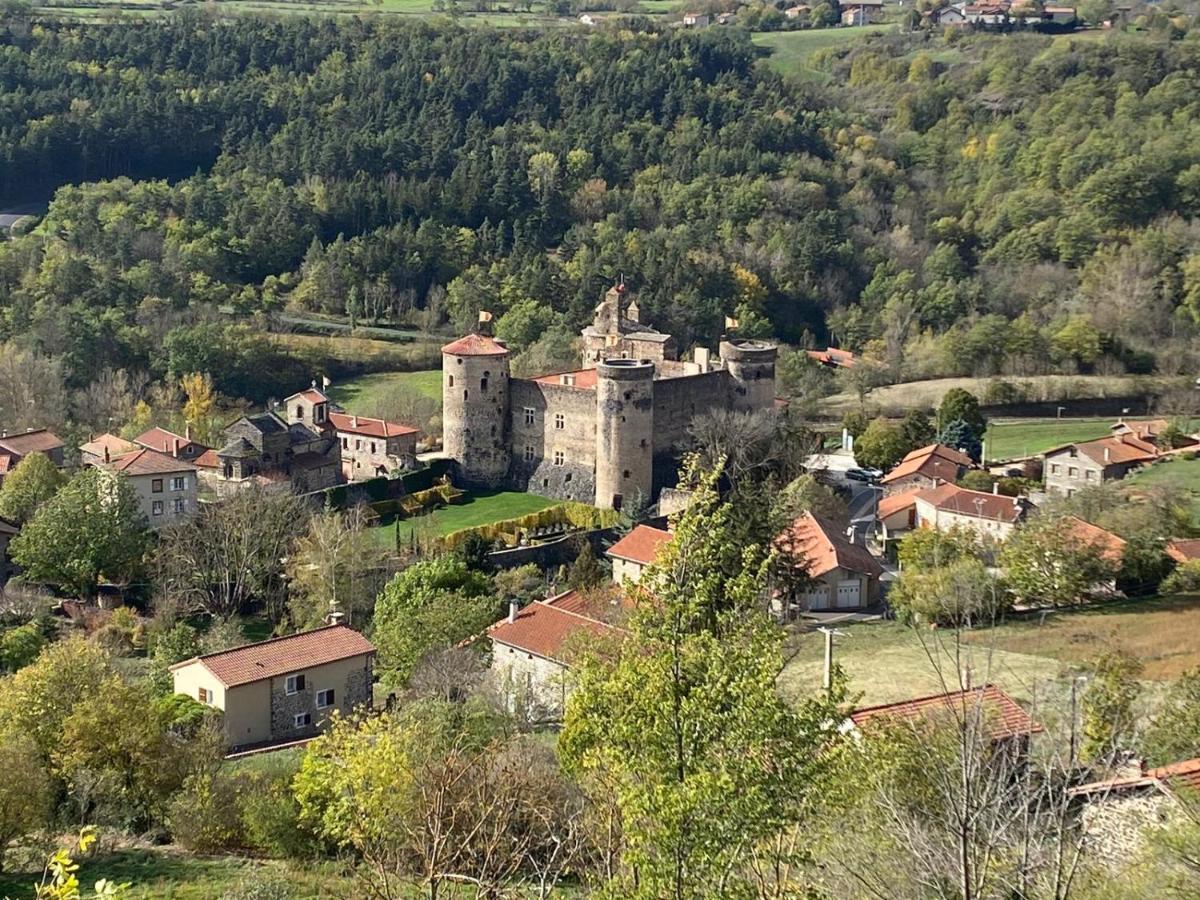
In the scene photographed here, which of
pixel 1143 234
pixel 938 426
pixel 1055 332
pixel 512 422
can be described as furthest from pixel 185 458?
pixel 1143 234

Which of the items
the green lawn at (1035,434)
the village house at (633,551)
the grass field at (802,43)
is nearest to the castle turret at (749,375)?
the village house at (633,551)

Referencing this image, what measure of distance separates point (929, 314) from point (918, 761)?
59044 millimetres

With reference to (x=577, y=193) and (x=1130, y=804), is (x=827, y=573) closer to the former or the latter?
(x=1130, y=804)

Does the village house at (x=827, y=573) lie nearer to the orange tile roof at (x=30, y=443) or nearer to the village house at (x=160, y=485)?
the village house at (x=160, y=485)

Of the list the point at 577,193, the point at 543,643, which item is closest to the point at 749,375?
the point at 543,643

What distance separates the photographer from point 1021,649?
88.9 feet

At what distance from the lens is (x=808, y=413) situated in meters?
54.8

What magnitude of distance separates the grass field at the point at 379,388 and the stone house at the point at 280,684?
24.8 metres

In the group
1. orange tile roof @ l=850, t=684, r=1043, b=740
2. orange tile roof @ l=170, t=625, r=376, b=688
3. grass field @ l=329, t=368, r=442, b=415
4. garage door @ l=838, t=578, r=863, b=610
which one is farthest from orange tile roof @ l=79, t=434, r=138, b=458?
orange tile roof @ l=850, t=684, r=1043, b=740

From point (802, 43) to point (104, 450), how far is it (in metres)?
85.0

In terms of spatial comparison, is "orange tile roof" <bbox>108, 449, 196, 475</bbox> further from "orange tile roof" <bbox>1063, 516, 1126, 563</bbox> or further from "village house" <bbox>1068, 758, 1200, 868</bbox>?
"village house" <bbox>1068, 758, 1200, 868</bbox>

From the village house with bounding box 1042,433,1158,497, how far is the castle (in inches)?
330

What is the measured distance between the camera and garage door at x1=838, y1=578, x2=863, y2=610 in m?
34.4

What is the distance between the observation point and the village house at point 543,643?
2545 centimetres
